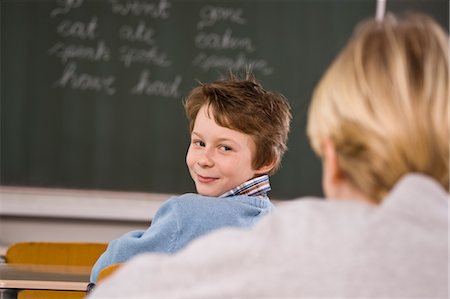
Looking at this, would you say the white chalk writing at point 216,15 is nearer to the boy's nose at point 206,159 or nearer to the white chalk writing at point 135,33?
the white chalk writing at point 135,33

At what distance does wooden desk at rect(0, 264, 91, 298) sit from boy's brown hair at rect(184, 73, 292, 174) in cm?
56

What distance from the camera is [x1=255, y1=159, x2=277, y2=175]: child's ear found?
8.16 feet

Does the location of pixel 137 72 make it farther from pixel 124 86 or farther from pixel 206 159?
pixel 206 159

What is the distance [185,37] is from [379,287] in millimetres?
3635

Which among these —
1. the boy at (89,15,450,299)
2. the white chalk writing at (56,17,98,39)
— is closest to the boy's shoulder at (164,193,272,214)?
the boy at (89,15,450,299)

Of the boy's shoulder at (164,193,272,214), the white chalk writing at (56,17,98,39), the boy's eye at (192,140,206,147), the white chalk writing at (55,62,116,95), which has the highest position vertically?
the white chalk writing at (56,17,98,39)

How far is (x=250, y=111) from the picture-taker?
247 cm

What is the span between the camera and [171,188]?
438 centimetres

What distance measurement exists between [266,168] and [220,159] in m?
0.15

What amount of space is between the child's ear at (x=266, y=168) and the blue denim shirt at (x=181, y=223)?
258mm

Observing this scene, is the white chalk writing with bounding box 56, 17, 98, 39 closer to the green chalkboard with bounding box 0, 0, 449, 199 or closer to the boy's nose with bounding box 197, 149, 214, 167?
the green chalkboard with bounding box 0, 0, 449, 199

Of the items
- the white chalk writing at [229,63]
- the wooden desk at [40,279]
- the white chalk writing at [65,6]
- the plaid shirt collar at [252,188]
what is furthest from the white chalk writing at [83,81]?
the plaid shirt collar at [252,188]

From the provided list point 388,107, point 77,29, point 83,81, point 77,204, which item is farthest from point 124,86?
point 388,107

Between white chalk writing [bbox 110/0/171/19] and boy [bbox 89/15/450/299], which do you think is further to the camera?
white chalk writing [bbox 110/0/171/19]
